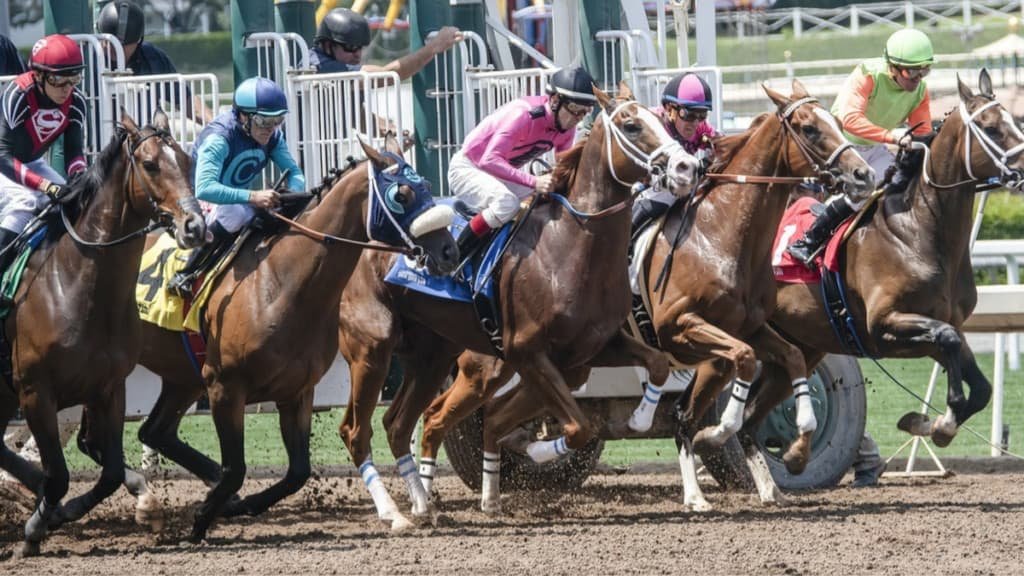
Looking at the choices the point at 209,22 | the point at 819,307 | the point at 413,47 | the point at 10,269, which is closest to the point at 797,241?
the point at 819,307

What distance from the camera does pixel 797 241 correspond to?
9695 mm

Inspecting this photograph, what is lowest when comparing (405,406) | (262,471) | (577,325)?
(262,471)

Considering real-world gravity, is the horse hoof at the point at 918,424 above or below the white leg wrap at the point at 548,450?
below

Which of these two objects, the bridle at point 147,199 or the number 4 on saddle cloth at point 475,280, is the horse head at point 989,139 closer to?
the number 4 on saddle cloth at point 475,280

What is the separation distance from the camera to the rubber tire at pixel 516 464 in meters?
10.3

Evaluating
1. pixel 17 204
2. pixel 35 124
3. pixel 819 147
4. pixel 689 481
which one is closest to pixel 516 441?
pixel 689 481

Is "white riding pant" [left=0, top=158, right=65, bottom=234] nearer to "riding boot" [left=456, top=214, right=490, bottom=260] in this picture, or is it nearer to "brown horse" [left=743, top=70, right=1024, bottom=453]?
"riding boot" [left=456, top=214, right=490, bottom=260]

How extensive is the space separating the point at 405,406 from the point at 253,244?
1.43 m

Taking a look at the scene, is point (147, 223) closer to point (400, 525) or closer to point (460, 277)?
point (460, 277)

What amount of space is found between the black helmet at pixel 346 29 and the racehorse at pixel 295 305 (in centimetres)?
245

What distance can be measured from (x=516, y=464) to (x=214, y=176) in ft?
10.2

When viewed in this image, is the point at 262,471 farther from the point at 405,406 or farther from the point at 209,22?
the point at 209,22

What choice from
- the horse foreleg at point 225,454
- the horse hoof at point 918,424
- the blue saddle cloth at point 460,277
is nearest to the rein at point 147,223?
the horse foreleg at point 225,454

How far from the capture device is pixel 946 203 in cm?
910
